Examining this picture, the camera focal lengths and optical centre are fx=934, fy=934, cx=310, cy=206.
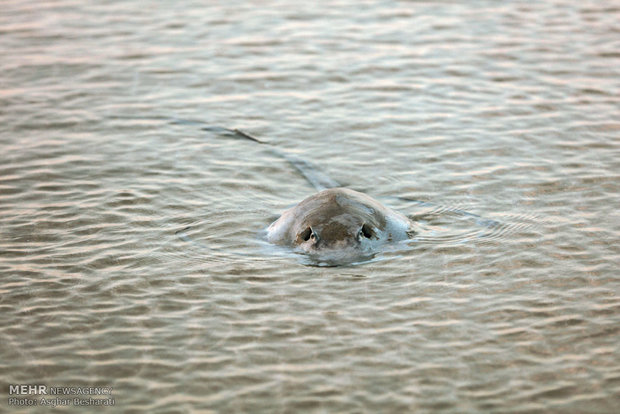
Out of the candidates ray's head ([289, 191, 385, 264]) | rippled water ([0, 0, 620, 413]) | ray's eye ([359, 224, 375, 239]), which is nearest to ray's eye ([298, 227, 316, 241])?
ray's head ([289, 191, 385, 264])

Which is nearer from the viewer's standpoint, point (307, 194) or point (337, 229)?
point (337, 229)

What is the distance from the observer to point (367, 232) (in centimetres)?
781

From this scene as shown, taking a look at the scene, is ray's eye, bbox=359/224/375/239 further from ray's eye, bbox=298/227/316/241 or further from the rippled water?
ray's eye, bbox=298/227/316/241

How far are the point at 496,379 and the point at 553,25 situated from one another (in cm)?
963

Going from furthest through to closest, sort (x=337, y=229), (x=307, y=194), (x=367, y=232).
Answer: (x=307, y=194) < (x=367, y=232) < (x=337, y=229)

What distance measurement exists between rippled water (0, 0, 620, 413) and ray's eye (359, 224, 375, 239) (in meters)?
0.24

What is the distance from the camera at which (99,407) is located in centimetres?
590

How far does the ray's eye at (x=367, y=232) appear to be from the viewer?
7777 mm

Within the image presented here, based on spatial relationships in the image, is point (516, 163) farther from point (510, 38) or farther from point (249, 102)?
point (510, 38)

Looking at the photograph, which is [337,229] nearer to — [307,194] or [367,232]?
[367,232]

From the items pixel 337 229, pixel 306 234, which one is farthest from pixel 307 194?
pixel 337 229

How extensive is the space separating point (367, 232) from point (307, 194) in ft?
5.29

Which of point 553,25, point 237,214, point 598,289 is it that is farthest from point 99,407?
point 553,25

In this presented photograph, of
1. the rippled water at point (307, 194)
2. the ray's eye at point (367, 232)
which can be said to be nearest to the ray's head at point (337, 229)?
the ray's eye at point (367, 232)
